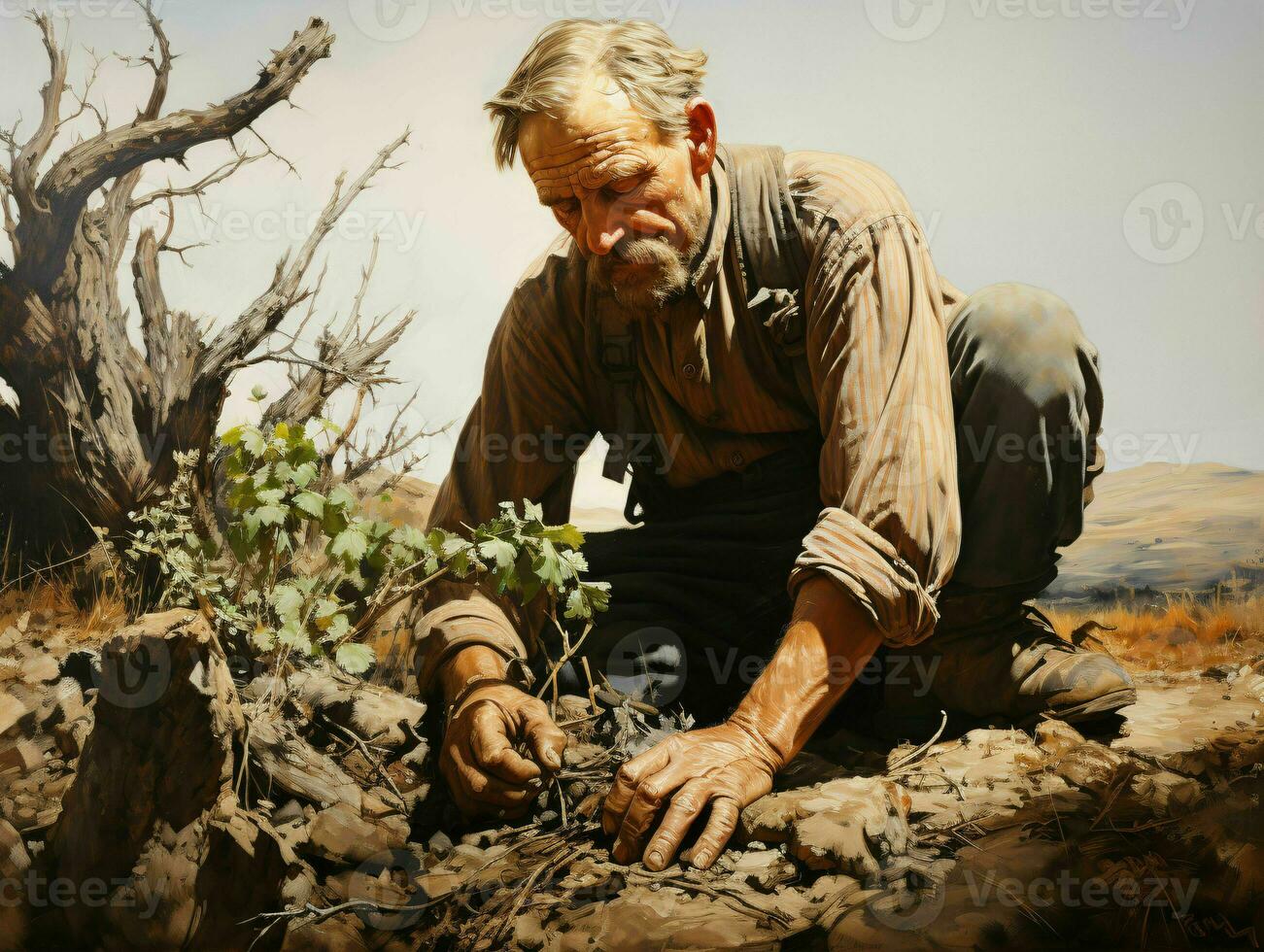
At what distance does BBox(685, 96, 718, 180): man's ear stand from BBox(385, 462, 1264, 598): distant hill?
1440mm

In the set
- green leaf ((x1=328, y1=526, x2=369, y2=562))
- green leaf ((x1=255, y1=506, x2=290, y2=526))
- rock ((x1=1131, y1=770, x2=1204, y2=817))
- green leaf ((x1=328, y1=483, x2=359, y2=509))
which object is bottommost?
rock ((x1=1131, y1=770, x2=1204, y2=817))

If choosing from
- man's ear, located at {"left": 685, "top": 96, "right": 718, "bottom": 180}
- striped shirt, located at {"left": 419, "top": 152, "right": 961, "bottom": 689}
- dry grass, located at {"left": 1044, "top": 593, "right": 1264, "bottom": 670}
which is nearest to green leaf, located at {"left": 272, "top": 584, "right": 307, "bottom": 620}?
striped shirt, located at {"left": 419, "top": 152, "right": 961, "bottom": 689}

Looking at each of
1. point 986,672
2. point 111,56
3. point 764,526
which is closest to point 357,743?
point 764,526

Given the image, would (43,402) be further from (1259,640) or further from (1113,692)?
(1259,640)

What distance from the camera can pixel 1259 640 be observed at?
3088mm

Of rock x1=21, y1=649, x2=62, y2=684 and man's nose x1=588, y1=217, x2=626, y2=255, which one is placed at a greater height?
man's nose x1=588, y1=217, x2=626, y2=255

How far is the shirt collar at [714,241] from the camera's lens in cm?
259

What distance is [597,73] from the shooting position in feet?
8.16

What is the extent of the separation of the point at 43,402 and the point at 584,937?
2464mm

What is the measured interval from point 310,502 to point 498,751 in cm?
63

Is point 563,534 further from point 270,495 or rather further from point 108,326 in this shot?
point 108,326

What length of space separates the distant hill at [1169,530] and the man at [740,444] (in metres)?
0.73

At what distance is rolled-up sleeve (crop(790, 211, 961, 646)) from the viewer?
87.4 inches

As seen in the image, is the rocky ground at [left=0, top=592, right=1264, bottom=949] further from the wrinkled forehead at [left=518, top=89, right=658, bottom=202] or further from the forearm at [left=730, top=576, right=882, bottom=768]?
the wrinkled forehead at [left=518, top=89, right=658, bottom=202]
